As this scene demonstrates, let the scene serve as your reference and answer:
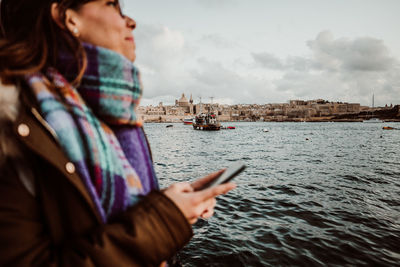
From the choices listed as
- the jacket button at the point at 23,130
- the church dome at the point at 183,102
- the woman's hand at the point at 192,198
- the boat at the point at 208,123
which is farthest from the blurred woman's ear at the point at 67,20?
the church dome at the point at 183,102

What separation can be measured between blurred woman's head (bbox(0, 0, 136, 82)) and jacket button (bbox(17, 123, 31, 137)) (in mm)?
206

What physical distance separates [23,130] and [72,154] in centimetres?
18

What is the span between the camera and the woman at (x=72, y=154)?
0.80 meters

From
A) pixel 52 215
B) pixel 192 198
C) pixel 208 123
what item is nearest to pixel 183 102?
pixel 208 123

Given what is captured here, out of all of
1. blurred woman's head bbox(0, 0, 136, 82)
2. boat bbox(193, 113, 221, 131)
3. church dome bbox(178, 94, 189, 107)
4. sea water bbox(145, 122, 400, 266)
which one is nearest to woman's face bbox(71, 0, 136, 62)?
blurred woman's head bbox(0, 0, 136, 82)

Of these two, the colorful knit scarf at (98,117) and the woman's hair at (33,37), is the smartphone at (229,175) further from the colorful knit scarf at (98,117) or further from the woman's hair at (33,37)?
the woman's hair at (33,37)

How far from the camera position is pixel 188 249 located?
5652mm

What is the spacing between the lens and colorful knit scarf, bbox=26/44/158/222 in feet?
2.98

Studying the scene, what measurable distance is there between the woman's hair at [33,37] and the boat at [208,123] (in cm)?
6848

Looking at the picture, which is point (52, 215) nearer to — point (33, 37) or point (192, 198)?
point (192, 198)

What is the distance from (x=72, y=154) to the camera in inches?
35.6

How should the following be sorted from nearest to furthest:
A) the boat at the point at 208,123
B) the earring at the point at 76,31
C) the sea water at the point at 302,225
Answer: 1. the earring at the point at 76,31
2. the sea water at the point at 302,225
3. the boat at the point at 208,123

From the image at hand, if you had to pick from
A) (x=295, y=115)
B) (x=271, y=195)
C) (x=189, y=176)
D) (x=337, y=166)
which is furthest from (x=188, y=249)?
(x=295, y=115)

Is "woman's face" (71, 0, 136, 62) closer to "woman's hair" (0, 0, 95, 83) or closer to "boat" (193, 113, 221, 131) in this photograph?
"woman's hair" (0, 0, 95, 83)
